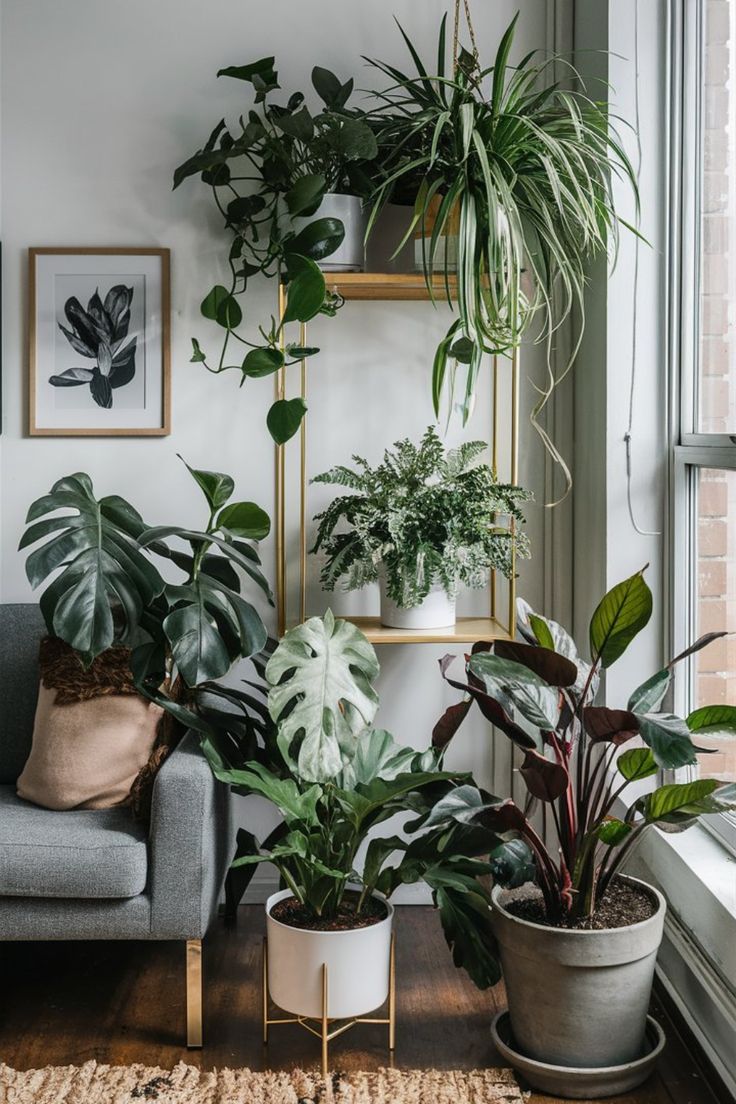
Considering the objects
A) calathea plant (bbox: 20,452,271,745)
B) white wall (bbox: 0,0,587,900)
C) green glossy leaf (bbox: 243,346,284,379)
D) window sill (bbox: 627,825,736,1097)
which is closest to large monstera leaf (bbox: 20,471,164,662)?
calathea plant (bbox: 20,452,271,745)

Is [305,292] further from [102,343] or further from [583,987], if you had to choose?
[583,987]

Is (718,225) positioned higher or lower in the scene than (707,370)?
higher

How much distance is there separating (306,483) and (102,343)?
66cm

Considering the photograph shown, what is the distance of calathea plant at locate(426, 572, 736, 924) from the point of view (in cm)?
196

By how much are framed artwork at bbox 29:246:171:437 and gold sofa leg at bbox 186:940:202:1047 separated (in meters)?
1.35

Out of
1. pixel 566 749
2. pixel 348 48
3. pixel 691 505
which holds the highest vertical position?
pixel 348 48

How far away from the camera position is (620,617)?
205 cm

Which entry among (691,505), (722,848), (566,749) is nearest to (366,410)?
(691,505)

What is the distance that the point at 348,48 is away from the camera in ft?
9.45

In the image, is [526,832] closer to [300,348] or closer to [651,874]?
[651,874]

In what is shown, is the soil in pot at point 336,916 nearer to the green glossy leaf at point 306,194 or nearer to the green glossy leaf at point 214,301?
the green glossy leaf at point 214,301

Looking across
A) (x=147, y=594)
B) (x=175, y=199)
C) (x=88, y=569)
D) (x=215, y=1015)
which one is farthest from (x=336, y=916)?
(x=175, y=199)

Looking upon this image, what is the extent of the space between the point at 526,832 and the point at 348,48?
2.05 metres

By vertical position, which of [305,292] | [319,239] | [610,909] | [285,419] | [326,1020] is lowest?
[326,1020]
